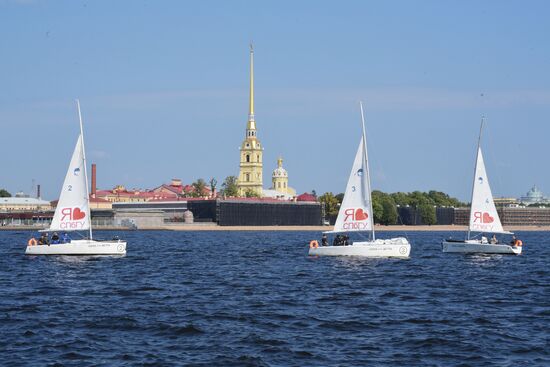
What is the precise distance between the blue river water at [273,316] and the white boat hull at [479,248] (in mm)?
14961

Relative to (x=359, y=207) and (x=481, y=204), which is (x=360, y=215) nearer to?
(x=359, y=207)

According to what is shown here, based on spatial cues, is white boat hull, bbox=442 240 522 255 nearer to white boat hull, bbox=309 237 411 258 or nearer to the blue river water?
white boat hull, bbox=309 237 411 258

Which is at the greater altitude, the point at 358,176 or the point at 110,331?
the point at 358,176

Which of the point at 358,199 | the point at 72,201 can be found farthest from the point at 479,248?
the point at 72,201

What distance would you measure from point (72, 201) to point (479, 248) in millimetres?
28209

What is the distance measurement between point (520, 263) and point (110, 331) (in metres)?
42.8

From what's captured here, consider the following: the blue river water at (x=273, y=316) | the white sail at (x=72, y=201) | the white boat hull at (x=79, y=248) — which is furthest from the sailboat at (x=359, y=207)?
the white sail at (x=72, y=201)

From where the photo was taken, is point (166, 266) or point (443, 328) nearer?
point (443, 328)

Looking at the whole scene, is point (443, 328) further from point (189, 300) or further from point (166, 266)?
point (166, 266)

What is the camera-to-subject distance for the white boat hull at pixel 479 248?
7456 centimetres

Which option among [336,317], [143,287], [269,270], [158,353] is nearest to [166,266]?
[269,270]

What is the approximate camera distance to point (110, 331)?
32.0 meters

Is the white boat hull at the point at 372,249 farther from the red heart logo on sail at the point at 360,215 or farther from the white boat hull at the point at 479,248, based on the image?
the white boat hull at the point at 479,248

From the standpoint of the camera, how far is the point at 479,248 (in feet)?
245
